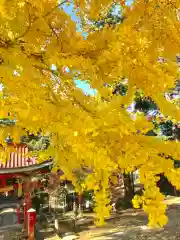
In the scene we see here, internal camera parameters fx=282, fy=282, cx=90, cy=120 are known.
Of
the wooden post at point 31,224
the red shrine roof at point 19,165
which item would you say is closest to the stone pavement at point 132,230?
the wooden post at point 31,224

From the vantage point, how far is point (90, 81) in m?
1.35

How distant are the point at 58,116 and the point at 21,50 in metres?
0.33

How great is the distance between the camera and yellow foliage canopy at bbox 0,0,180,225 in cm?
119

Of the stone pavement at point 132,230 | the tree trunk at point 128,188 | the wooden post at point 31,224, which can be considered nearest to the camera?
the wooden post at point 31,224

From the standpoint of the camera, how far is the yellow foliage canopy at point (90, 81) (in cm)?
119

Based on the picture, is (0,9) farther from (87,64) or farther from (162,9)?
(162,9)

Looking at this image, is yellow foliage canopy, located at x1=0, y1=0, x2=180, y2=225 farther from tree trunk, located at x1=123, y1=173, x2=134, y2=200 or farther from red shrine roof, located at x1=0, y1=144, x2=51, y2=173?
tree trunk, located at x1=123, y1=173, x2=134, y2=200

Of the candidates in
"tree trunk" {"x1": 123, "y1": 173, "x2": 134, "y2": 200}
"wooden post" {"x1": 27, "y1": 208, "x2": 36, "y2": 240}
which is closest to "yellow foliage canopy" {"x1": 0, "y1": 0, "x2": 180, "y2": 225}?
"wooden post" {"x1": 27, "y1": 208, "x2": 36, "y2": 240}

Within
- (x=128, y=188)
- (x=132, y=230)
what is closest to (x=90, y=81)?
(x=132, y=230)

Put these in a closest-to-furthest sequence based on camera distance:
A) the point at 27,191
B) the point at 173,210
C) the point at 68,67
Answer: the point at 68,67, the point at 27,191, the point at 173,210

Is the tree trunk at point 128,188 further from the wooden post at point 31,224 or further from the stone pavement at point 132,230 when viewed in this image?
the wooden post at point 31,224

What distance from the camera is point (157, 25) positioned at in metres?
1.61

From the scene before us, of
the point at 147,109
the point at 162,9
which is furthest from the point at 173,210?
the point at 162,9

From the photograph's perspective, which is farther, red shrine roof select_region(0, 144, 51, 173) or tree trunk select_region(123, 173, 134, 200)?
tree trunk select_region(123, 173, 134, 200)
